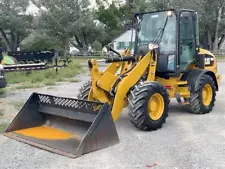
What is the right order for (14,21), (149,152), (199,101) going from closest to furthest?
1. (149,152)
2. (199,101)
3. (14,21)

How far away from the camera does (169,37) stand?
8336mm

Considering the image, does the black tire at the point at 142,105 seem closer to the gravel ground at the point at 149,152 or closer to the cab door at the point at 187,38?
the gravel ground at the point at 149,152

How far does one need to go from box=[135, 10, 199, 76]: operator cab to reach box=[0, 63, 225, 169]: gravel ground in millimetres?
1393

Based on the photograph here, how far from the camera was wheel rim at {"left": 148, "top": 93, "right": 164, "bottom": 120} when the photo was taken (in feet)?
23.7

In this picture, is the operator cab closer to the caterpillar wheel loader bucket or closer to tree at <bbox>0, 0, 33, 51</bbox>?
the caterpillar wheel loader bucket

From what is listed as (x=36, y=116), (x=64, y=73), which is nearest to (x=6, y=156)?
(x=36, y=116)

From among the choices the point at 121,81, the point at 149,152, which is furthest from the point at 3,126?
the point at 149,152

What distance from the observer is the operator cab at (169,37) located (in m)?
8.32

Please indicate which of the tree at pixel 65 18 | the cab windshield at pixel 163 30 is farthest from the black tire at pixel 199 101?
the tree at pixel 65 18

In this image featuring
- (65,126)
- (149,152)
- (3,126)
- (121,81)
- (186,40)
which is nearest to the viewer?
(149,152)

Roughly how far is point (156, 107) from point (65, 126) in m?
1.77

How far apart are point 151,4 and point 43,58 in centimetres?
2379

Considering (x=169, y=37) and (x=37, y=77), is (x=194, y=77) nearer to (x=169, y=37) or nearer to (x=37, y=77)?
(x=169, y=37)

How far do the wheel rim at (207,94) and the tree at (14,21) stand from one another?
139ft
